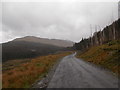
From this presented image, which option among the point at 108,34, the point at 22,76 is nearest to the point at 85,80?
the point at 22,76

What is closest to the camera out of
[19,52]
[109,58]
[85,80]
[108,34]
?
[85,80]

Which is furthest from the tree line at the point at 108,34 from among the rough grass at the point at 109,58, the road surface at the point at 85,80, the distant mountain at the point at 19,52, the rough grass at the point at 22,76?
the distant mountain at the point at 19,52

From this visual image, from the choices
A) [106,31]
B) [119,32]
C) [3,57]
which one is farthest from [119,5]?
[3,57]

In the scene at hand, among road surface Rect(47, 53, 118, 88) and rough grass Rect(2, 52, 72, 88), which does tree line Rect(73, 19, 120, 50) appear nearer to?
road surface Rect(47, 53, 118, 88)

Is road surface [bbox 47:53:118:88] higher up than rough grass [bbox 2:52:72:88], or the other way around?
road surface [bbox 47:53:118:88]

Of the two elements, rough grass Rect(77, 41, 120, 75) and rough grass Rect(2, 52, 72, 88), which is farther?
rough grass Rect(77, 41, 120, 75)

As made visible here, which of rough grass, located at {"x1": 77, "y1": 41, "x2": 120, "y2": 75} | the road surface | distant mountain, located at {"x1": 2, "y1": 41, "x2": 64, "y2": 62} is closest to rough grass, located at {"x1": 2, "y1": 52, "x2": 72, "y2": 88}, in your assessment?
the road surface

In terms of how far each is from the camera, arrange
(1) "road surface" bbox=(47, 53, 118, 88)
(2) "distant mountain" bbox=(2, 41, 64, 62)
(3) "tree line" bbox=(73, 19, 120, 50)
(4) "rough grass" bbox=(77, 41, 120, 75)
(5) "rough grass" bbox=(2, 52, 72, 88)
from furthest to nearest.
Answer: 1. (2) "distant mountain" bbox=(2, 41, 64, 62)
2. (3) "tree line" bbox=(73, 19, 120, 50)
3. (4) "rough grass" bbox=(77, 41, 120, 75)
4. (5) "rough grass" bbox=(2, 52, 72, 88)
5. (1) "road surface" bbox=(47, 53, 118, 88)

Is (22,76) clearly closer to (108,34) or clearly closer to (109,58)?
(109,58)

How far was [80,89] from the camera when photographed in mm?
7305

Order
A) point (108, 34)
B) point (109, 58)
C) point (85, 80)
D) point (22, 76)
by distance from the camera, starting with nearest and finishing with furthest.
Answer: point (85, 80) → point (22, 76) → point (109, 58) → point (108, 34)

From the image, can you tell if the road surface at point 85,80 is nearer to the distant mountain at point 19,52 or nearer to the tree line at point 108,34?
the tree line at point 108,34

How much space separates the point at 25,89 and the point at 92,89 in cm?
475

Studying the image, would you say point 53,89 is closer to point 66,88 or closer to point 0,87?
point 66,88
